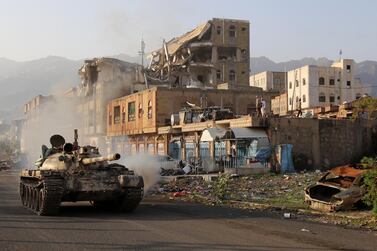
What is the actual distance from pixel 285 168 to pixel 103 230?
22472mm

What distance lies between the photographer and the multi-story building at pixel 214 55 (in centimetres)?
7525

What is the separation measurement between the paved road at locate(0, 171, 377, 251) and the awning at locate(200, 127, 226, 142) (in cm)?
1965

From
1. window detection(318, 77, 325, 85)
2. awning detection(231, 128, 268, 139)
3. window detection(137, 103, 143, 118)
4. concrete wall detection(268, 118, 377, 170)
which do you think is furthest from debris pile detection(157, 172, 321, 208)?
→ window detection(318, 77, 325, 85)

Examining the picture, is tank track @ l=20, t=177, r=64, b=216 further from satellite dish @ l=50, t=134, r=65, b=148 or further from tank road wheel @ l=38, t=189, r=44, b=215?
satellite dish @ l=50, t=134, r=65, b=148

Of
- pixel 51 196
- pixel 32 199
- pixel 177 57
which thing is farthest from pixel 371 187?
pixel 177 57

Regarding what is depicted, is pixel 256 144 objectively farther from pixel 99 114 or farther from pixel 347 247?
pixel 99 114

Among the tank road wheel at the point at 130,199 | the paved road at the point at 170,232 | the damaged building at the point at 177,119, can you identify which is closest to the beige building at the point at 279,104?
the damaged building at the point at 177,119

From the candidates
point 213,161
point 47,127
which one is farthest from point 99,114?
point 213,161

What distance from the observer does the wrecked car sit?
15875 mm

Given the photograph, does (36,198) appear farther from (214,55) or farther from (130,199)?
(214,55)

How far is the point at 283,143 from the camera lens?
111 ft

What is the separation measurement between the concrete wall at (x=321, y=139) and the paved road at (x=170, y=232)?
18.6 meters

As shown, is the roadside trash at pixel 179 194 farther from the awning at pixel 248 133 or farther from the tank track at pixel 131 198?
the awning at pixel 248 133

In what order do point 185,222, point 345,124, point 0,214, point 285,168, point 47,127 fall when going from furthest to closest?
point 47,127
point 345,124
point 285,168
point 0,214
point 185,222
